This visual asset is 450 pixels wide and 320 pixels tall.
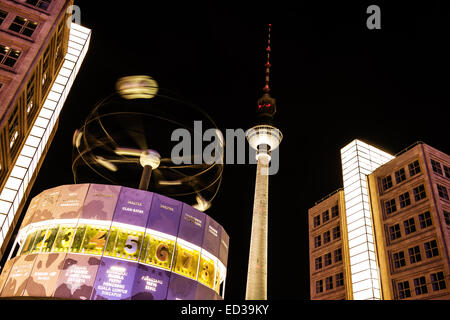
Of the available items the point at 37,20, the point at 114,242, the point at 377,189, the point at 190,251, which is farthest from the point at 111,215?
the point at 377,189

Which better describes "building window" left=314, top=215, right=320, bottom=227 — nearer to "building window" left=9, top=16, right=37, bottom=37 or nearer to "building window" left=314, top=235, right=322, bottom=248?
"building window" left=314, top=235, right=322, bottom=248

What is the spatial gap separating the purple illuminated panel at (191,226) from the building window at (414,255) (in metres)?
29.2

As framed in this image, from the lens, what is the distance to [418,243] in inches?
1662

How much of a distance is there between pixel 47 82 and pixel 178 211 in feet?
106

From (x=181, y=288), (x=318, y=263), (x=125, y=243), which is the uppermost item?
(x=318, y=263)

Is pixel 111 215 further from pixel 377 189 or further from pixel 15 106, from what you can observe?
pixel 377 189

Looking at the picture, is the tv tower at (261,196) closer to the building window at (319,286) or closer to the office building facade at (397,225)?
the building window at (319,286)

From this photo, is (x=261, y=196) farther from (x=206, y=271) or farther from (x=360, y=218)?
(x=206, y=271)

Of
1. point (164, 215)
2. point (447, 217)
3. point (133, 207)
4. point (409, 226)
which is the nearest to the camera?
point (133, 207)

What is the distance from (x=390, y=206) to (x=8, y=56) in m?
52.6

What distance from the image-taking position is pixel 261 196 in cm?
5728

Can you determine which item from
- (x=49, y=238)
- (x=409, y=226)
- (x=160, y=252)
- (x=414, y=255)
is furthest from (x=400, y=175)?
(x=49, y=238)

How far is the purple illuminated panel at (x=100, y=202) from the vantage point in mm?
25812

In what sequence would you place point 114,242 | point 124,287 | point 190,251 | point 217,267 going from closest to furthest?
point 124,287 → point 114,242 → point 190,251 → point 217,267
